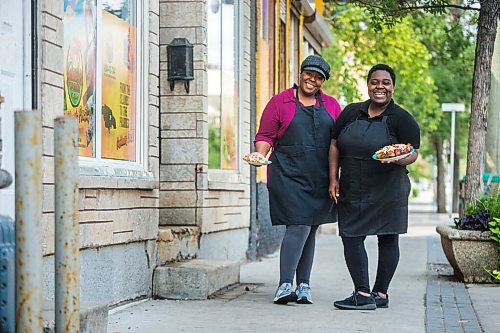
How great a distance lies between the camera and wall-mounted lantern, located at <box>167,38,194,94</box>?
9.19 m

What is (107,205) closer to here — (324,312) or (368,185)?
(324,312)

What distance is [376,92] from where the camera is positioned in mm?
7430

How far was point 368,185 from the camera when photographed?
24.4ft

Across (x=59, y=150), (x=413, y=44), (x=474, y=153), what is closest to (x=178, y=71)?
(x=474, y=153)

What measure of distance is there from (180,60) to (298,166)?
6.43ft

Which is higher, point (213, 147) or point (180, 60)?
point (180, 60)

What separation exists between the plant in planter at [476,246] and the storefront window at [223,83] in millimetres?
2384

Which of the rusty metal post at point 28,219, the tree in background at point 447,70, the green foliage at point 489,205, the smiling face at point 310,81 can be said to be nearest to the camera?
the rusty metal post at point 28,219

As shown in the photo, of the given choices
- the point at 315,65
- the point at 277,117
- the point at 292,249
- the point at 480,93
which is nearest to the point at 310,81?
the point at 315,65

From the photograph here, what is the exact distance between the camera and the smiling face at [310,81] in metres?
7.73

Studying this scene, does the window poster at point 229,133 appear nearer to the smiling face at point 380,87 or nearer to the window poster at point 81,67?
the smiling face at point 380,87

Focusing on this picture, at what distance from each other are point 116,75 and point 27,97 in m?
1.90

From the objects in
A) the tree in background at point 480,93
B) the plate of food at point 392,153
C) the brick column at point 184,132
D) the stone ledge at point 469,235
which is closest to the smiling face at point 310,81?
the plate of food at point 392,153

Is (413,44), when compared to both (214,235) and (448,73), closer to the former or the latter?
(448,73)
